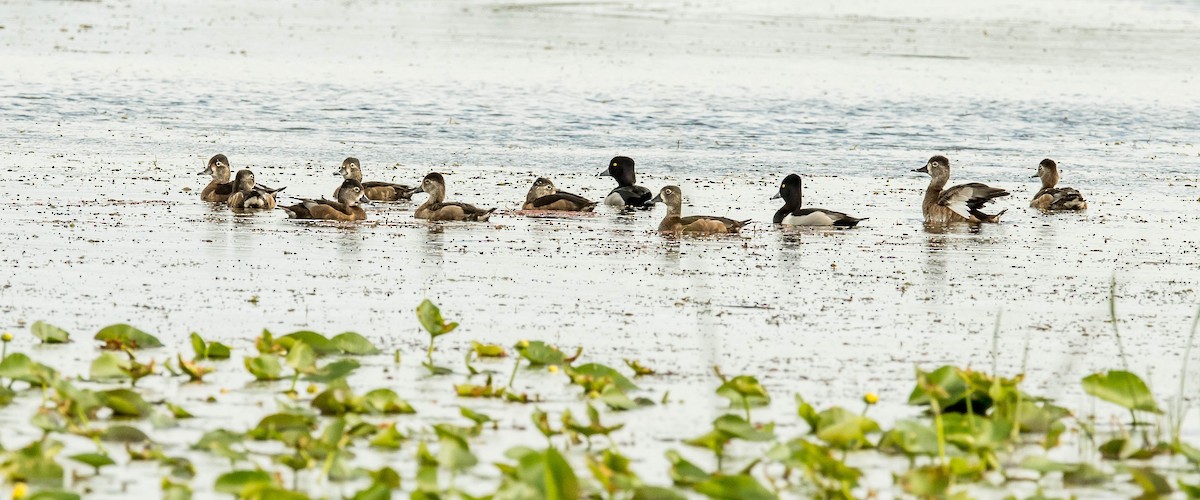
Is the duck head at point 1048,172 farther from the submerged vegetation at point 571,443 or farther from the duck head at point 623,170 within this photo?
the submerged vegetation at point 571,443

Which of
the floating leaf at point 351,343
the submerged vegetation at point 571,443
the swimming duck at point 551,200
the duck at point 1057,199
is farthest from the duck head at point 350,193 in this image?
A: the submerged vegetation at point 571,443

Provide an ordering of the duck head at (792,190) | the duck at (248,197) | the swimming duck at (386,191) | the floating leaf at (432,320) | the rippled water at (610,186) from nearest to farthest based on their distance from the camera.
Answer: the floating leaf at (432,320)
the rippled water at (610,186)
the duck at (248,197)
the duck head at (792,190)
the swimming duck at (386,191)

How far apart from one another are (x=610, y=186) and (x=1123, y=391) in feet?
43.3

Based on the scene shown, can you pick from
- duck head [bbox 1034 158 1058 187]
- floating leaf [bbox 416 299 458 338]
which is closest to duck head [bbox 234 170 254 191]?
floating leaf [bbox 416 299 458 338]

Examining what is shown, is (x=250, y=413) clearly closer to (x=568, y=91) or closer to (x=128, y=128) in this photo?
(x=128, y=128)

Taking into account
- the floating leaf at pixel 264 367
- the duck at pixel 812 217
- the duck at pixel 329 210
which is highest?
the duck at pixel 812 217

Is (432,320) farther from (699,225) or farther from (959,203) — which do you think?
(959,203)

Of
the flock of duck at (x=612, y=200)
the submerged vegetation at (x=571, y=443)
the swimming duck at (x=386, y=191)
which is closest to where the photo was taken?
the submerged vegetation at (x=571, y=443)

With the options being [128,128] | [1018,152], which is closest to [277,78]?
[128,128]

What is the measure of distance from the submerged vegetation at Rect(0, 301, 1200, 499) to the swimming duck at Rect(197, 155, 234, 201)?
346 inches

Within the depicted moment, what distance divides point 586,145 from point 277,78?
1082 centimetres

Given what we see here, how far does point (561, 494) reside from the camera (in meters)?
6.39

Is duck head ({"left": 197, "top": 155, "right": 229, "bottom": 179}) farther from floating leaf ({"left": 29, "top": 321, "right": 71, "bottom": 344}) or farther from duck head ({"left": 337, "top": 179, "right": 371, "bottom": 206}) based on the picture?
floating leaf ({"left": 29, "top": 321, "right": 71, "bottom": 344})

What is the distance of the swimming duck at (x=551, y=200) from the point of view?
57.5 feet
